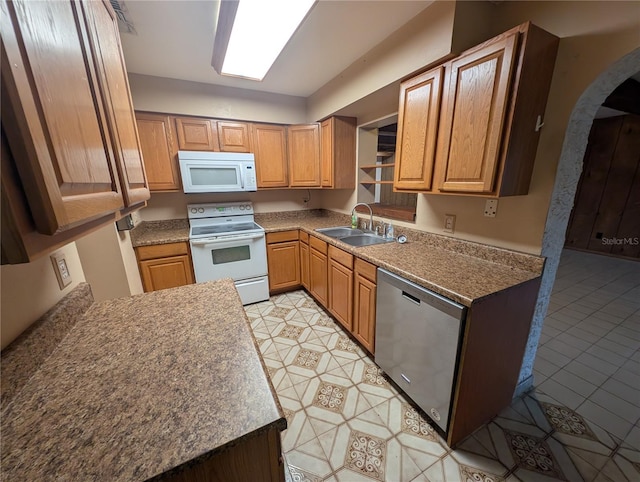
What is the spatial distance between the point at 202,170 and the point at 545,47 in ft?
8.94

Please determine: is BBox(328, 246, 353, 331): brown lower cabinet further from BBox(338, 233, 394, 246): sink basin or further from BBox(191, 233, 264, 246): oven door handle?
BBox(191, 233, 264, 246): oven door handle

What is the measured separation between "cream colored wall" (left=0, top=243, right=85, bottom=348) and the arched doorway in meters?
2.22

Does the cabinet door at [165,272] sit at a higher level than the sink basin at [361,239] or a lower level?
lower

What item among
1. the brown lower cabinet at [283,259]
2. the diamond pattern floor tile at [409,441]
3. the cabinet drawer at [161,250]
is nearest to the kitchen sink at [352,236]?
the brown lower cabinet at [283,259]

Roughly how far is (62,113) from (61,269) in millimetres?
788

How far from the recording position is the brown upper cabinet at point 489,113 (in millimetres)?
1135

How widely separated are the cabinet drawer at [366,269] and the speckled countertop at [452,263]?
0.17 feet

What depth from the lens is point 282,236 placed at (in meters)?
2.90

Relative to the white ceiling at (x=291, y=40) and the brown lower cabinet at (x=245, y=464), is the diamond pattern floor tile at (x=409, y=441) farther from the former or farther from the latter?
the white ceiling at (x=291, y=40)

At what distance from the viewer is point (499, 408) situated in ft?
4.88

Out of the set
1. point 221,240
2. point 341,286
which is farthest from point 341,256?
point 221,240

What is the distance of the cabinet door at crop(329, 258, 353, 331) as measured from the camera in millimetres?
2064

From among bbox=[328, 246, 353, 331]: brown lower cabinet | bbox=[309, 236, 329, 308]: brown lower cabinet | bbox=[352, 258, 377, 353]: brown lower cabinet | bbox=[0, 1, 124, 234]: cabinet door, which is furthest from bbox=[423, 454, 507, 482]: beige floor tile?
bbox=[0, 1, 124, 234]: cabinet door

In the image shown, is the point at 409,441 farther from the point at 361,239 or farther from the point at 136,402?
the point at 361,239
